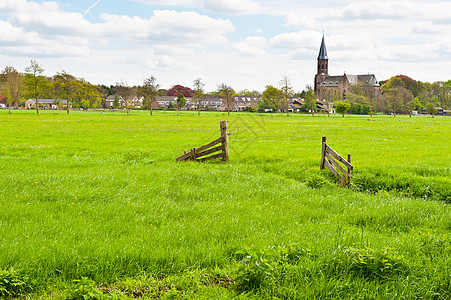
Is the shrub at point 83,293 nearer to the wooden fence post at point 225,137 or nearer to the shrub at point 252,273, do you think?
the shrub at point 252,273

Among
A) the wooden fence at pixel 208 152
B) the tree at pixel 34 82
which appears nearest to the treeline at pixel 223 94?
the tree at pixel 34 82

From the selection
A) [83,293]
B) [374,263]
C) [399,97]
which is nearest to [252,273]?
[374,263]

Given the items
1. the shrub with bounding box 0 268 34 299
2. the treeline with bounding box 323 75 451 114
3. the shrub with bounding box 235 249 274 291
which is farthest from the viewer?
the treeline with bounding box 323 75 451 114

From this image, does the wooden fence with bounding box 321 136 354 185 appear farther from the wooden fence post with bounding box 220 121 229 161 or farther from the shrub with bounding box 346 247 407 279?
the shrub with bounding box 346 247 407 279

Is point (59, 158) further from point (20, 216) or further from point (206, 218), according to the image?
point (206, 218)

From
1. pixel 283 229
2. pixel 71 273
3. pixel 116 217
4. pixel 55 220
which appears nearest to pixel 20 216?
pixel 55 220

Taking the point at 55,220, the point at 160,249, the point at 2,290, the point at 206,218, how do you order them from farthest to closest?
the point at 206,218 < the point at 55,220 < the point at 160,249 < the point at 2,290

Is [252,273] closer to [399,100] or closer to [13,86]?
[13,86]

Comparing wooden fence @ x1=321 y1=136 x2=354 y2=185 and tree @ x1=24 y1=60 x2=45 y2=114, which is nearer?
wooden fence @ x1=321 y1=136 x2=354 y2=185

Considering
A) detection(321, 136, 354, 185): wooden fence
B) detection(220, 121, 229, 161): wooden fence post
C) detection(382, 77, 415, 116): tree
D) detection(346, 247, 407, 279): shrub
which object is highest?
detection(382, 77, 415, 116): tree

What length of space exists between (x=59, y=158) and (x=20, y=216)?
34.7 ft

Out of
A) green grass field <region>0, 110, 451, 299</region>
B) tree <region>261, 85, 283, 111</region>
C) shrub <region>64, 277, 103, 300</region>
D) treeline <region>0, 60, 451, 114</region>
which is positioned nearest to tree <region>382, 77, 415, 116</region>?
treeline <region>0, 60, 451, 114</region>

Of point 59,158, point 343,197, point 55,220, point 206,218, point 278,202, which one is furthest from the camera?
point 59,158

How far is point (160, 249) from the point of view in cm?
663
